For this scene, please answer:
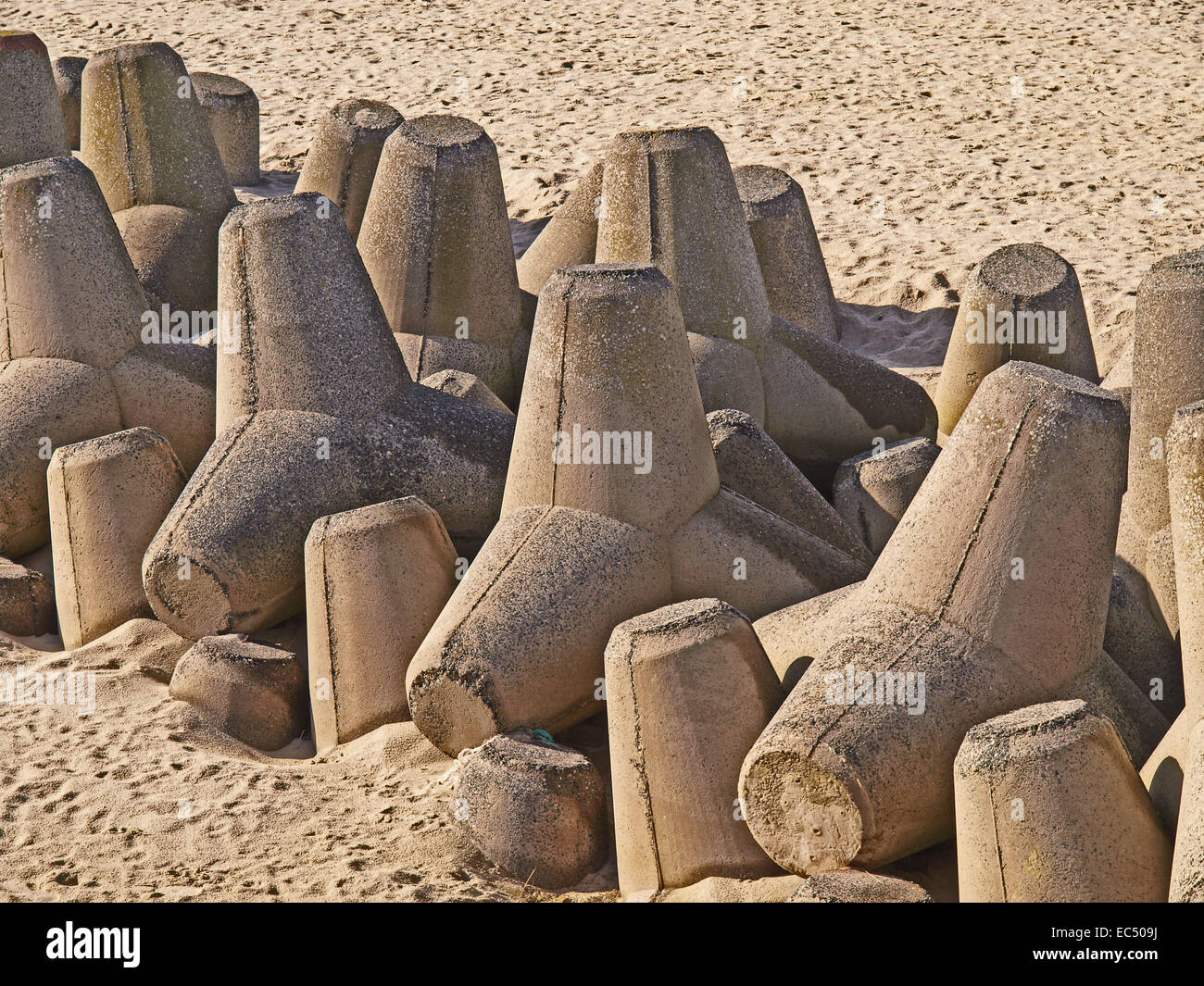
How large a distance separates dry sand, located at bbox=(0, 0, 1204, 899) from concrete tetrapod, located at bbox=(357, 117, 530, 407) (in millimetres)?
1816

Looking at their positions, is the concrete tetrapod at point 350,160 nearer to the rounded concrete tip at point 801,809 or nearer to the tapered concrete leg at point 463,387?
the tapered concrete leg at point 463,387

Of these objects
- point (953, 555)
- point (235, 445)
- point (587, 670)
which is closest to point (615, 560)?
point (587, 670)

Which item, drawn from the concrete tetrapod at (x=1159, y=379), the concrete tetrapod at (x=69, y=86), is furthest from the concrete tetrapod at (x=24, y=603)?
the concrete tetrapod at (x=69, y=86)

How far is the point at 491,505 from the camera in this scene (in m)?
4.57

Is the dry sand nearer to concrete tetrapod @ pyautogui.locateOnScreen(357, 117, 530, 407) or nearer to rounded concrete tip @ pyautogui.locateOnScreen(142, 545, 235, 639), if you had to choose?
rounded concrete tip @ pyautogui.locateOnScreen(142, 545, 235, 639)

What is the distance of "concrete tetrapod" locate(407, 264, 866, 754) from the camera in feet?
12.2

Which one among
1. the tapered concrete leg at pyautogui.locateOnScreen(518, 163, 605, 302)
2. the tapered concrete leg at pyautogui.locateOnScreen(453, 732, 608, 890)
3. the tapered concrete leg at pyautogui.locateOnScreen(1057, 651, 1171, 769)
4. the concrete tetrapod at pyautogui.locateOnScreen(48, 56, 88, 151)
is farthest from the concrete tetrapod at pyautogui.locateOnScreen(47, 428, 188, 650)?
the concrete tetrapod at pyautogui.locateOnScreen(48, 56, 88, 151)

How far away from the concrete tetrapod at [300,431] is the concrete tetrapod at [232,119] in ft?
16.3

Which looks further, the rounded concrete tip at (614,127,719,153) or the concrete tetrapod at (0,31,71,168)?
the concrete tetrapod at (0,31,71,168)

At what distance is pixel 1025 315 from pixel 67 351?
365cm

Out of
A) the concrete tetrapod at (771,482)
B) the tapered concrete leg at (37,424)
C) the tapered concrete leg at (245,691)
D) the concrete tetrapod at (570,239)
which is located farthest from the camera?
the concrete tetrapod at (570,239)

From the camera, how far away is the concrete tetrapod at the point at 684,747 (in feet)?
10.7
